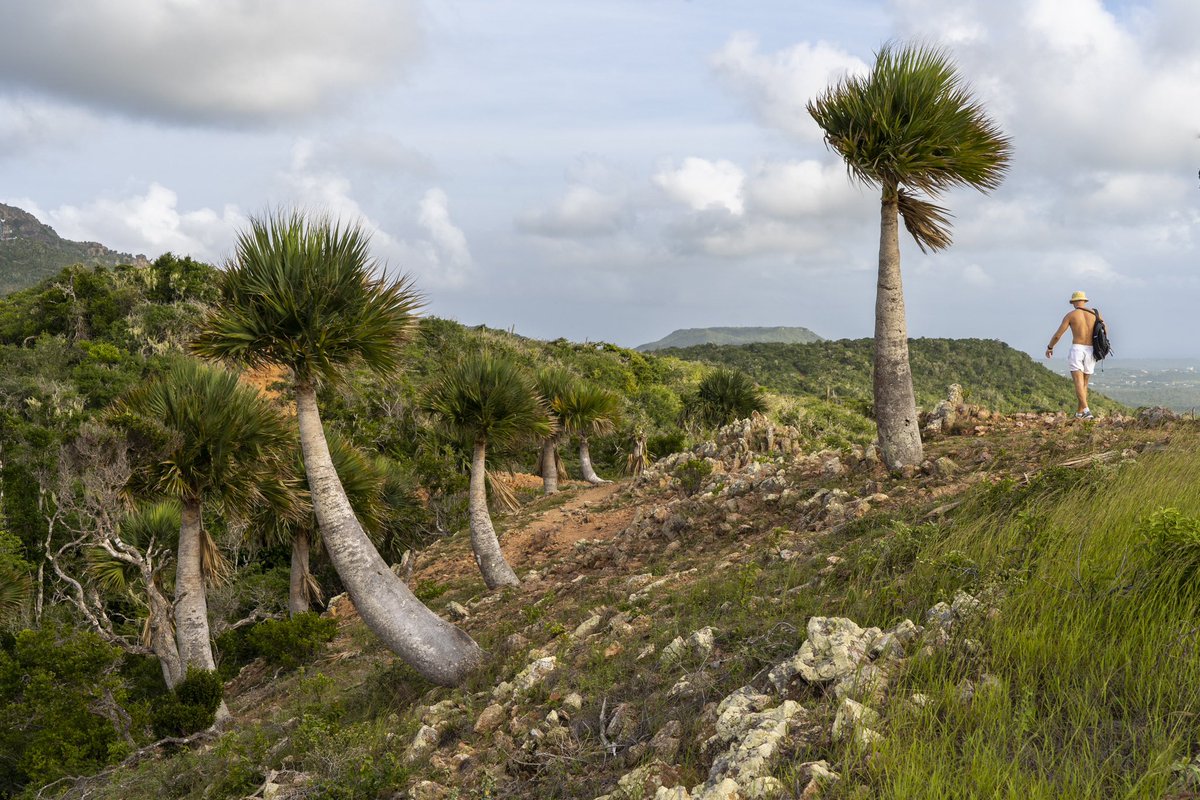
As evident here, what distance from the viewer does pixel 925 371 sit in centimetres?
4775

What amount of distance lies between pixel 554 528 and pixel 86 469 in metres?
7.71

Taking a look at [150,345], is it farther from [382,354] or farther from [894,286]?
[894,286]

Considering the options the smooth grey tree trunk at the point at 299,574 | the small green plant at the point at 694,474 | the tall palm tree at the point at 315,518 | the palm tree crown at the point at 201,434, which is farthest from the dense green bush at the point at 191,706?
the small green plant at the point at 694,474

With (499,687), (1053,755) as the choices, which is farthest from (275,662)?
(1053,755)

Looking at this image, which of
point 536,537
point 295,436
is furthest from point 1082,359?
point 295,436

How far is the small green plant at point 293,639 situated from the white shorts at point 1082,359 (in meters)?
12.1

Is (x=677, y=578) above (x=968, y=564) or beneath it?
beneath

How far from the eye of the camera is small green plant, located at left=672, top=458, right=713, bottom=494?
1382cm

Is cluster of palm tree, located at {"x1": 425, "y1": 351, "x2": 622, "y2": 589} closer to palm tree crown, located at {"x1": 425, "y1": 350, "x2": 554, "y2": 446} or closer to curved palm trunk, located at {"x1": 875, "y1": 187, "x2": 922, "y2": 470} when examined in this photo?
palm tree crown, located at {"x1": 425, "y1": 350, "x2": 554, "y2": 446}

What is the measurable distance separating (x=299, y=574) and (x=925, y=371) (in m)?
43.3

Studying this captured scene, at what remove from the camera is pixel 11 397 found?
73.4 feet

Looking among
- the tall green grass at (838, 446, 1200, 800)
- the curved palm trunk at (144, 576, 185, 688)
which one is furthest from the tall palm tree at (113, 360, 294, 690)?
the tall green grass at (838, 446, 1200, 800)

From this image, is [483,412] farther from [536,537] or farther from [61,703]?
[61,703]

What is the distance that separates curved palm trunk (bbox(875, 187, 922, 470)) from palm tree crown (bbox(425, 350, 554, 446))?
5.05 metres
